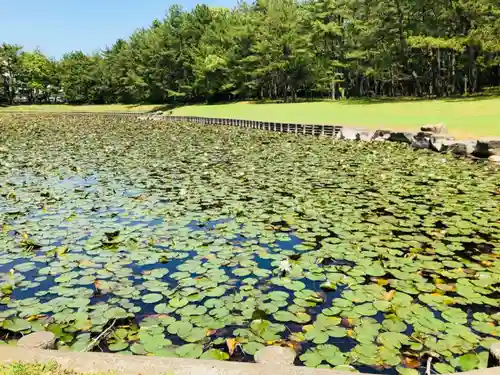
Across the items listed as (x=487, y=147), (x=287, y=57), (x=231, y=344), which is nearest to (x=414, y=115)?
(x=487, y=147)

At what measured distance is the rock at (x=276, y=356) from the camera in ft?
8.59

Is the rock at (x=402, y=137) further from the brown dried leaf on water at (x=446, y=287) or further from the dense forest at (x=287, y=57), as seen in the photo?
the dense forest at (x=287, y=57)

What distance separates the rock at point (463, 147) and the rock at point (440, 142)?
21 centimetres

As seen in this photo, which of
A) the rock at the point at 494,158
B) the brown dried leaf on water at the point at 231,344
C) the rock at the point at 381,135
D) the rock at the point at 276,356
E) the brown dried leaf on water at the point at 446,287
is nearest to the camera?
the rock at the point at 276,356

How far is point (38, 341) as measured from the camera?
2.82 metres

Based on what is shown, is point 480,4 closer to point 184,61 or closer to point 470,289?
point 470,289

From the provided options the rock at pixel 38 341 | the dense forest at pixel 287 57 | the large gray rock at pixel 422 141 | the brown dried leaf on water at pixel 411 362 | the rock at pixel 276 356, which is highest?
the dense forest at pixel 287 57

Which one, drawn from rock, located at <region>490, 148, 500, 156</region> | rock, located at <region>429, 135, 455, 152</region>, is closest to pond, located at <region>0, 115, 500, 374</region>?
rock, located at <region>490, 148, 500, 156</region>

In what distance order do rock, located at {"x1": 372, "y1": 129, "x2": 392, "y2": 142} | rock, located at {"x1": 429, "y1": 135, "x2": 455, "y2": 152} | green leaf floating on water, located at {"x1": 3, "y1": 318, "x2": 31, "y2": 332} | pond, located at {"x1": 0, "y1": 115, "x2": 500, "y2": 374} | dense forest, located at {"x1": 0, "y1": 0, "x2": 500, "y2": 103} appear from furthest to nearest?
dense forest, located at {"x1": 0, "y1": 0, "x2": 500, "y2": 103}, rock, located at {"x1": 372, "y1": 129, "x2": 392, "y2": 142}, rock, located at {"x1": 429, "y1": 135, "x2": 455, "y2": 152}, green leaf floating on water, located at {"x1": 3, "y1": 318, "x2": 31, "y2": 332}, pond, located at {"x1": 0, "y1": 115, "x2": 500, "y2": 374}

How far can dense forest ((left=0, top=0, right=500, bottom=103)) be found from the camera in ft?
104

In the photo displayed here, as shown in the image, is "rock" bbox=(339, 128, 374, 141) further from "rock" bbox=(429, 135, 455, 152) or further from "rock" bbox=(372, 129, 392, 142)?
"rock" bbox=(429, 135, 455, 152)

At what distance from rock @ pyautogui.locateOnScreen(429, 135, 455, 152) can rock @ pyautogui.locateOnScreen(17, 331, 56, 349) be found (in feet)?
44.7

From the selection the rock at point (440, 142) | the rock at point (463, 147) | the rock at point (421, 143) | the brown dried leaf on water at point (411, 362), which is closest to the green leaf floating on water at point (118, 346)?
the brown dried leaf on water at point (411, 362)

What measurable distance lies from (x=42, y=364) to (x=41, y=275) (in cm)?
232
